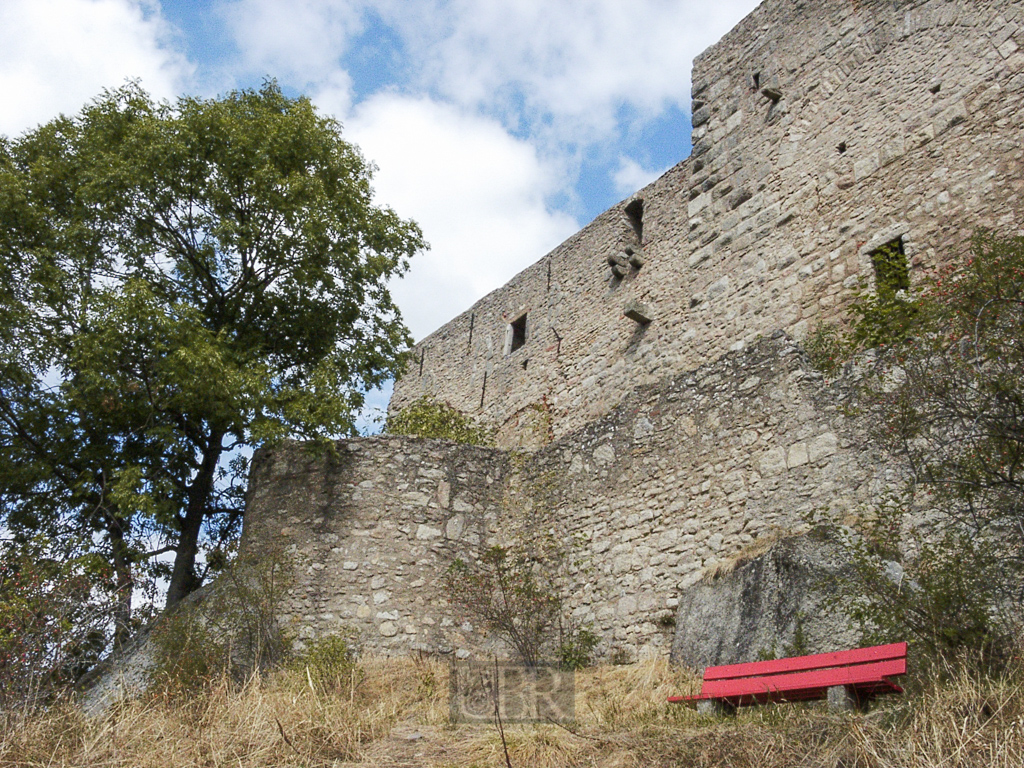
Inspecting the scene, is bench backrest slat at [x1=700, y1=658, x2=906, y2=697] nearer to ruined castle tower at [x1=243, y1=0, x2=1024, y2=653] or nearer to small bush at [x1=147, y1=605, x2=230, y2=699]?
ruined castle tower at [x1=243, y1=0, x2=1024, y2=653]

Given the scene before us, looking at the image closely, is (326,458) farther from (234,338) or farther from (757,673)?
(757,673)

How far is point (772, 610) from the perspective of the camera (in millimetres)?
6945

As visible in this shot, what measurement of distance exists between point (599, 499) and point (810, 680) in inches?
168

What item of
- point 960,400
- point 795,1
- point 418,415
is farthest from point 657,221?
point 960,400

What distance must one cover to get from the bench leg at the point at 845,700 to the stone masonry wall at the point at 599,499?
241 centimetres

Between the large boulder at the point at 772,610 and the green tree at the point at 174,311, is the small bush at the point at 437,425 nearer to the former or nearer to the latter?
the green tree at the point at 174,311

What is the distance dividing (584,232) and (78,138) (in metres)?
7.83

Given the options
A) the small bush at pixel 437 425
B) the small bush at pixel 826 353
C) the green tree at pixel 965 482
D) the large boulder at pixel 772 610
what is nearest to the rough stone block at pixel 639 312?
the small bush at pixel 437 425

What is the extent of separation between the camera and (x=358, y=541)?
9852 mm

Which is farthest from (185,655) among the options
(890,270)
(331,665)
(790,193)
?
(790,193)

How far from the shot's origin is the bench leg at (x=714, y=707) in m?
5.72

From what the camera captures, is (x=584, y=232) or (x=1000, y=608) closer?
(x=1000, y=608)

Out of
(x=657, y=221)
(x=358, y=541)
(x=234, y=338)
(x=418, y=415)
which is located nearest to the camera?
(x=358, y=541)

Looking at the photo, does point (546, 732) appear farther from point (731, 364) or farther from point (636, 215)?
point (636, 215)
